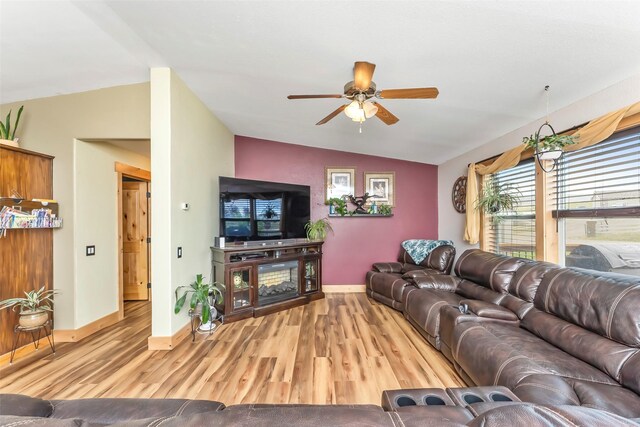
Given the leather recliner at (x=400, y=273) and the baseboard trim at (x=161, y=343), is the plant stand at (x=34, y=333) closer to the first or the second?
the baseboard trim at (x=161, y=343)

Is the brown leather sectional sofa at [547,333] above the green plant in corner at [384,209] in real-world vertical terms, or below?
below

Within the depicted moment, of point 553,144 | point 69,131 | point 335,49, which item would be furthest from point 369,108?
point 69,131

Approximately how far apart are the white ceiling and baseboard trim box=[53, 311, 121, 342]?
269 cm

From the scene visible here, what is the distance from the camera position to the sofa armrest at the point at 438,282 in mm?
3566

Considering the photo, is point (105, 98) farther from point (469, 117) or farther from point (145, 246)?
point (469, 117)

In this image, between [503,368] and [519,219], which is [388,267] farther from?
[503,368]

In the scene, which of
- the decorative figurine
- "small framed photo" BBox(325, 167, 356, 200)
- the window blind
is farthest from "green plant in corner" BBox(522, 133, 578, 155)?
"small framed photo" BBox(325, 167, 356, 200)

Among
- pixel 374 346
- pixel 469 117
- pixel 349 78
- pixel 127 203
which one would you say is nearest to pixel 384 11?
pixel 349 78

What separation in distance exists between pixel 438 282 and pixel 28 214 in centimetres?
474

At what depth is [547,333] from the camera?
211 cm

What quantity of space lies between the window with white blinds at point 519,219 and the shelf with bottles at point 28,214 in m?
5.58

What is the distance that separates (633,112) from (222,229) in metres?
4.42

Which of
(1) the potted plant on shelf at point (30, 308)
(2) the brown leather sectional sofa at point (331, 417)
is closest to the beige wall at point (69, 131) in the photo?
(1) the potted plant on shelf at point (30, 308)

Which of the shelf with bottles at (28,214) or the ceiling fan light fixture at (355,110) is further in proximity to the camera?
the shelf with bottles at (28,214)
